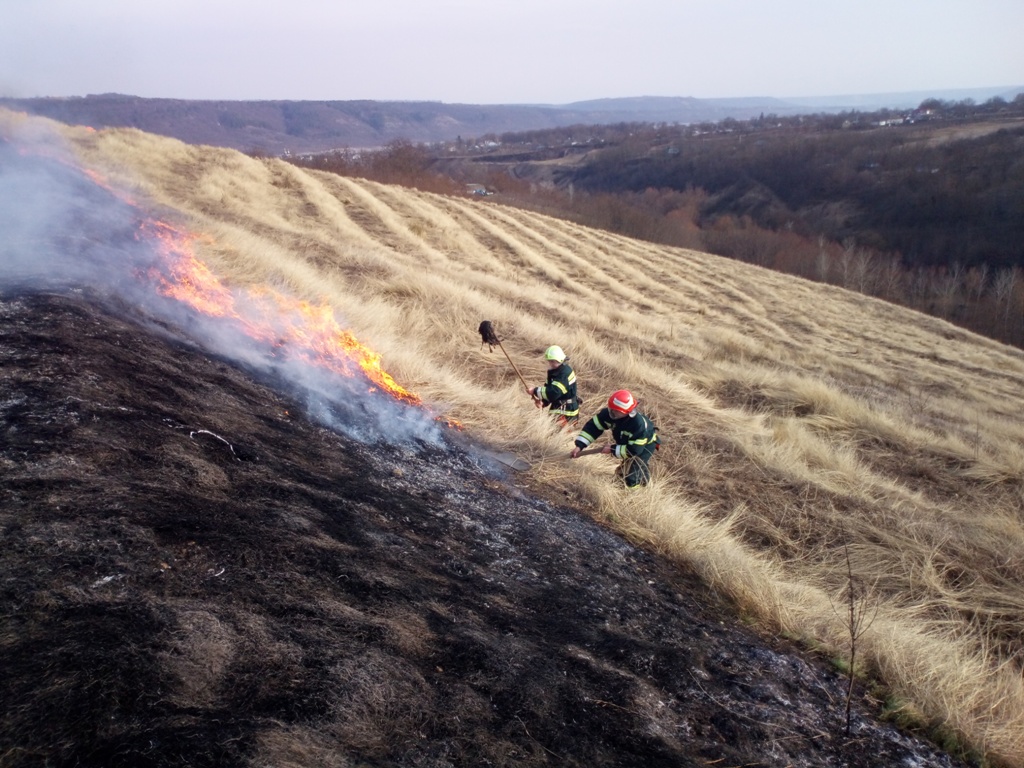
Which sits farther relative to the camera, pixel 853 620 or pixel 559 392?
pixel 559 392

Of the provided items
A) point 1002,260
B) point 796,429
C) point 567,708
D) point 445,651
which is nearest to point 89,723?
point 445,651

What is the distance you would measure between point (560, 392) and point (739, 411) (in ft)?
11.3

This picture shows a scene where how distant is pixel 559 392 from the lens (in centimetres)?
719

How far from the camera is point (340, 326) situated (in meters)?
8.16

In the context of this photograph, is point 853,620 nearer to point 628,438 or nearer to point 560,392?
point 628,438

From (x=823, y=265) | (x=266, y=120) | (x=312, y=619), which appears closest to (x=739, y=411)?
(x=312, y=619)

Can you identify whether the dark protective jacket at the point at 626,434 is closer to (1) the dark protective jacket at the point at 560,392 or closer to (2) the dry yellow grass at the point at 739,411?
(2) the dry yellow grass at the point at 739,411

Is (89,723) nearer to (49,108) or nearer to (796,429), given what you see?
(796,429)

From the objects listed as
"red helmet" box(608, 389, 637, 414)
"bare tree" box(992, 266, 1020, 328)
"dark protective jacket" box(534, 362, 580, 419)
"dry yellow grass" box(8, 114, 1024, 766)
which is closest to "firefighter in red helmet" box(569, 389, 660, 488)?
"red helmet" box(608, 389, 637, 414)

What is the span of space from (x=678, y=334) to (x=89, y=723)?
43.0ft

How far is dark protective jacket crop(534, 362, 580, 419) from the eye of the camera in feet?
23.6

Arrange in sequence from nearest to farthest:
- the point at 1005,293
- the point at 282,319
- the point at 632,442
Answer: the point at 632,442 → the point at 282,319 → the point at 1005,293

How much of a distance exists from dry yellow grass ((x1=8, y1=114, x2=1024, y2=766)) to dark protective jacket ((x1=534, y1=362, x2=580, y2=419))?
0.27 meters

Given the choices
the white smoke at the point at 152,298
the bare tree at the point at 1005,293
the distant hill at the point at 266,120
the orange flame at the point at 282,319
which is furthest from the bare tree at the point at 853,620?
the bare tree at the point at 1005,293
